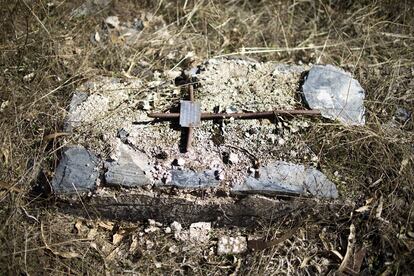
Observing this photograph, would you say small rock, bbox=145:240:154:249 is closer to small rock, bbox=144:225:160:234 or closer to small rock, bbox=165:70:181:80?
small rock, bbox=144:225:160:234

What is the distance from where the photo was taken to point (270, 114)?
106 inches

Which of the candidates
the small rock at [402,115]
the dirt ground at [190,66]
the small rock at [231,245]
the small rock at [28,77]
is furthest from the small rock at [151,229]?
the small rock at [402,115]

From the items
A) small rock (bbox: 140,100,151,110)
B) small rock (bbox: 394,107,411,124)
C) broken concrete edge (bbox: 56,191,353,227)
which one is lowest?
broken concrete edge (bbox: 56,191,353,227)

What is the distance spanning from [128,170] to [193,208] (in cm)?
43

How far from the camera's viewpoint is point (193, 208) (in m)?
2.62

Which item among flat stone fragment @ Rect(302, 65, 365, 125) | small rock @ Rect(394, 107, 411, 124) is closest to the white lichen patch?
flat stone fragment @ Rect(302, 65, 365, 125)

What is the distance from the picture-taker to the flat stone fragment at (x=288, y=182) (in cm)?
255

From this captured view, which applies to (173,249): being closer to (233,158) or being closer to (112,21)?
(233,158)

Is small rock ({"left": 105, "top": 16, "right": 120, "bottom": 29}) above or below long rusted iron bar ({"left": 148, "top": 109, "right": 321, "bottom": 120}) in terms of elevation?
above

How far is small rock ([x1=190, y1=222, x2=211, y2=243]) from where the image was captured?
267cm

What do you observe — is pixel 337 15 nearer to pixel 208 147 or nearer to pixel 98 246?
pixel 208 147

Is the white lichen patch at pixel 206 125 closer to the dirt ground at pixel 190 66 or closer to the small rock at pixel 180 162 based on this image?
the small rock at pixel 180 162

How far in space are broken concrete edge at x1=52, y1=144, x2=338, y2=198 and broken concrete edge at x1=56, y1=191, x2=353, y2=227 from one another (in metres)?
0.06

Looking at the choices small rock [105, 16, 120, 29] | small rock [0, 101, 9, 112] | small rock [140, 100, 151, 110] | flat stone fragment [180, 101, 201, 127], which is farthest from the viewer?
small rock [105, 16, 120, 29]
